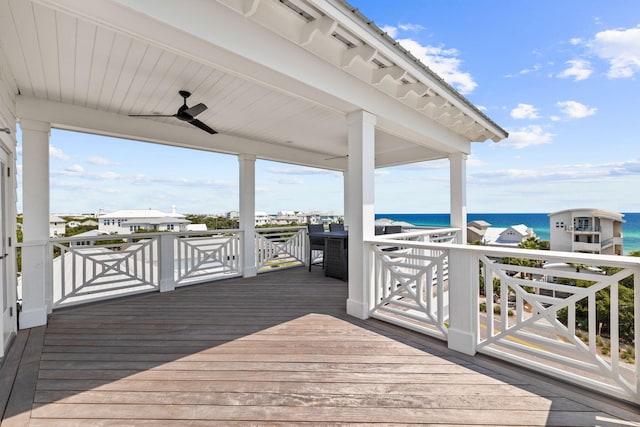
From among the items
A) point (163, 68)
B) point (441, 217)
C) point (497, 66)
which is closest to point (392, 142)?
point (163, 68)

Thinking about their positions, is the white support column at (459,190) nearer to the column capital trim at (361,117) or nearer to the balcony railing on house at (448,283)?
the balcony railing on house at (448,283)

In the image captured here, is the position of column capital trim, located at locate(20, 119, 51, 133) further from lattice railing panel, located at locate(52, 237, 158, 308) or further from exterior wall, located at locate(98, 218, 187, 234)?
exterior wall, located at locate(98, 218, 187, 234)

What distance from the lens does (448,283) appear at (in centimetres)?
228

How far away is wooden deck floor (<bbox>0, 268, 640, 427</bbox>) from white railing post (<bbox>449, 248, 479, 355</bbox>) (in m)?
0.13

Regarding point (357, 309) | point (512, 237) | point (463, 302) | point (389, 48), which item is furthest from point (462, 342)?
point (512, 237)

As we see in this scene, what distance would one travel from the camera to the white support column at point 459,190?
5102mm

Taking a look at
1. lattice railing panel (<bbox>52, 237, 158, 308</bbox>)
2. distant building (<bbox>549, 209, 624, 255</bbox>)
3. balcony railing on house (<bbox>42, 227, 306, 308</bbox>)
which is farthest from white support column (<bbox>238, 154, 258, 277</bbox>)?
distant building (<bbox>549, 209, 624, 255</bbox>)

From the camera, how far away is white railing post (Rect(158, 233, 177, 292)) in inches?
171

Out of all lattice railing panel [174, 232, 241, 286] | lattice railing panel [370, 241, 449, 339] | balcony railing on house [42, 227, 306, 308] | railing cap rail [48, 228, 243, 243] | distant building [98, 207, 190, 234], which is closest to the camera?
lattice railing panel [370, 241, 449, 339]

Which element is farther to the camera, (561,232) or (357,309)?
(561,232)

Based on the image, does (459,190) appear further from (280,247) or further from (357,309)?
(280,247)

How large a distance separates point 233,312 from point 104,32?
2.89 m

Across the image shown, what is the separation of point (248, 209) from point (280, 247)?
1.21 metres

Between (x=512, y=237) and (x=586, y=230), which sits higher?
(x=586, y=230)
